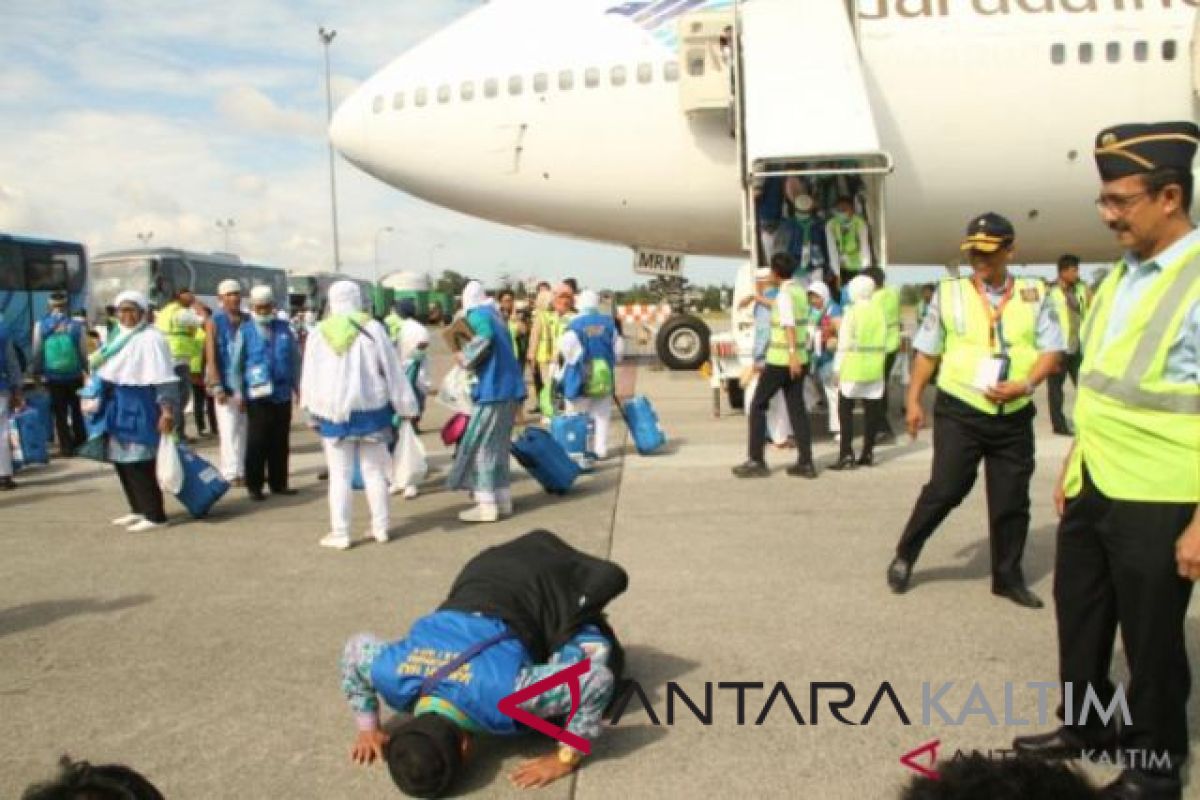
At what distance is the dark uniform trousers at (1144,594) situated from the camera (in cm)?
274

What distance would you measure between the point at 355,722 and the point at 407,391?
10.1 ft

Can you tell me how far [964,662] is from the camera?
3986 mm

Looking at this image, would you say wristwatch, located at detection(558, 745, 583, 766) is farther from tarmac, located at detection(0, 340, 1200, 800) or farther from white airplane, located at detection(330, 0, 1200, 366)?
white airplane, located at detection(330, 0, 1200, 366)

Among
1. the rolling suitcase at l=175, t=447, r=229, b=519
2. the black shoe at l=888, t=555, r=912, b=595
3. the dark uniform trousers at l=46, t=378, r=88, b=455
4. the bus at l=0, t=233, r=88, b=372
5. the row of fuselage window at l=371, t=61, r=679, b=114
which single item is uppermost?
the row of fuselage window at l=371, t=61, r=679, b=114

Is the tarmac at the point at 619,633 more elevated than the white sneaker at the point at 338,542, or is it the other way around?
the white sneaker at the point at 338,542

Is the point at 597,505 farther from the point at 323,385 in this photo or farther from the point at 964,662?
the point at 964,662

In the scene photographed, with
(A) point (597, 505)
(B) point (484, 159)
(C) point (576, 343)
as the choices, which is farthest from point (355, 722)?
(B) point (484, 159)

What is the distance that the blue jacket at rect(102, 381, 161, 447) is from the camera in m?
6.74

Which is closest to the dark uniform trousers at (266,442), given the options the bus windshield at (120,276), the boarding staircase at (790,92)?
the boarding staircase at (790,92)

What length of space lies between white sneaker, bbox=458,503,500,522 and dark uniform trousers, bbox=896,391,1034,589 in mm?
3078

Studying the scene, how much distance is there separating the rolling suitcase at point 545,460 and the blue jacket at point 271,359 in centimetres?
206

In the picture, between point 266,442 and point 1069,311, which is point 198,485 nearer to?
point 266,442

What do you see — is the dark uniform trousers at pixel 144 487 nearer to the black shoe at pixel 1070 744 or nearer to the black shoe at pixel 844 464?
the black shoe at pixel 844 464

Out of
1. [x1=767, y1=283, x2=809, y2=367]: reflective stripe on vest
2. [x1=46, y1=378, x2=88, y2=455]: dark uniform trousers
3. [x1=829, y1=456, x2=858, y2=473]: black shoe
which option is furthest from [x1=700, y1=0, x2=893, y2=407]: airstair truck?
[x1=46, y1=378, x2=88, y2=455]: dark uniform trousers
